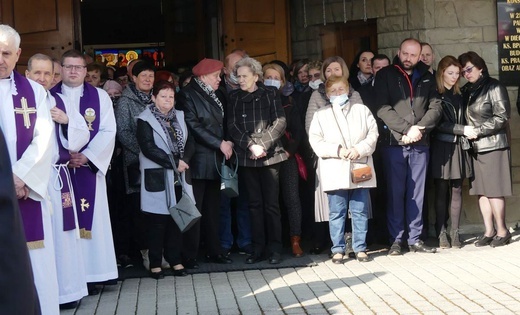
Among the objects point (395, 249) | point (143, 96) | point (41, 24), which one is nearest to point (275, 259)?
point (395, 249)

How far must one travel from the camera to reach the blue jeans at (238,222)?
894cm

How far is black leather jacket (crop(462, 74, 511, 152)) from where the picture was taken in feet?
29.1

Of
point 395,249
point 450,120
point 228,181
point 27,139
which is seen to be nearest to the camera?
point 27,139

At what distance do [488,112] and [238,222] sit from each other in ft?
8.61

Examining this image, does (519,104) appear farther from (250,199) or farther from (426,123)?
(250,199)

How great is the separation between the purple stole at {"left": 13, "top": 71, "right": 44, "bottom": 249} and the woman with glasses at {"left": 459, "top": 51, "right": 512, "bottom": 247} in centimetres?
442

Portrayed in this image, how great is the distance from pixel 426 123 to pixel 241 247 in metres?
2.12

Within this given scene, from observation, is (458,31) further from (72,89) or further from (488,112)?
(72,89)

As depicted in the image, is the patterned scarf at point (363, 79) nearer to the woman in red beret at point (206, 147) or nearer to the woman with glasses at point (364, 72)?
the woman with glasses at point (364, 72)

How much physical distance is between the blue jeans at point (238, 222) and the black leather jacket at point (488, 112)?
7.53ft

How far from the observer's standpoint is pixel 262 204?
8.62m

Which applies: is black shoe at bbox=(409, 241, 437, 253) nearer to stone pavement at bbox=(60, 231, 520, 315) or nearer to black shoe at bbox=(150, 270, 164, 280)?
stone pavement at bbox=(60, 231, 520, 315)

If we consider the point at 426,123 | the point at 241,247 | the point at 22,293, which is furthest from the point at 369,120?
the point at 22,293

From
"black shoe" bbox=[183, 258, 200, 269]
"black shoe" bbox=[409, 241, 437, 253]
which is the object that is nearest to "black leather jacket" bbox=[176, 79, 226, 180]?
"black shoe" bbox=[183, 258, 200, 269]
